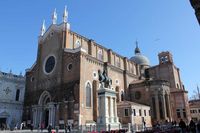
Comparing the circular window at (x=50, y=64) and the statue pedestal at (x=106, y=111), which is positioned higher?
the circular window at (x=50, y=64)

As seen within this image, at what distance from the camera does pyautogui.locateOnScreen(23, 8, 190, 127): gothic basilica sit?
28.0m

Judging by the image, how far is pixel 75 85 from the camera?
27781 millimetres

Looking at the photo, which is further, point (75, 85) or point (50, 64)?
point (50, 64)

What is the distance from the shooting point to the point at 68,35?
32656 mm

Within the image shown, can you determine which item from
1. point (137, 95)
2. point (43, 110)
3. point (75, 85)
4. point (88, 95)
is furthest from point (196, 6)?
point (137, 95)

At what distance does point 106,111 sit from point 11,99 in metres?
23.4

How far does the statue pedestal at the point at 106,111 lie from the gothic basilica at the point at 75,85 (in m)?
0.89

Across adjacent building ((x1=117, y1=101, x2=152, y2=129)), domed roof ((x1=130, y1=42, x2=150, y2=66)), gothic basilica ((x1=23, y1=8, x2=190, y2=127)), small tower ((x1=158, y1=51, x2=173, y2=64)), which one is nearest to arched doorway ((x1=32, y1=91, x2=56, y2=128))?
gothic basilica ((x1=23, y1=8, x2=190, y2=127))

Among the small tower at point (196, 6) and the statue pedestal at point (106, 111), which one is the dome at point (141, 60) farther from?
the small tower at point (196, 6)

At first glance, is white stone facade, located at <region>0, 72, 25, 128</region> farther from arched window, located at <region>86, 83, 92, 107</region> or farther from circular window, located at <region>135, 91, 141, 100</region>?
circular window, located at <region>135, 91, 141, 100</region>

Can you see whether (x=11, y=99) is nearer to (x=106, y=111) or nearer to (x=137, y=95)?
(x=137, y=95)

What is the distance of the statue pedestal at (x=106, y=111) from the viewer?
18.8 m

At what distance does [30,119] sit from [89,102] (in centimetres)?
1122

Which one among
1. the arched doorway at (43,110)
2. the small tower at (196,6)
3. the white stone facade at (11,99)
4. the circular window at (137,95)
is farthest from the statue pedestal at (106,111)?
the white stone facade at (11,99)
